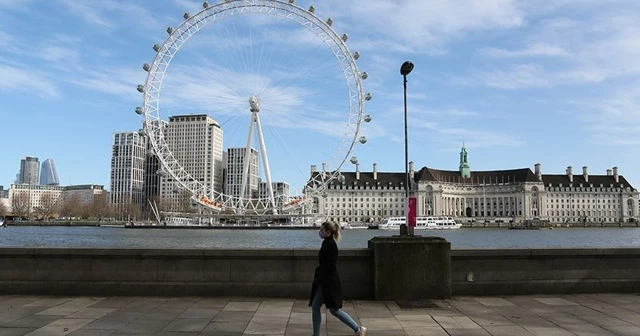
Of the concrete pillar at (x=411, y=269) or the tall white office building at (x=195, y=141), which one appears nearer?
the concrete pillar at (x=411, y=269)

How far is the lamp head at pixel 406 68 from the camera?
17016mm

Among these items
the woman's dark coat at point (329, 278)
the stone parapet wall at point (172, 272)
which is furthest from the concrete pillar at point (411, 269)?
the woman's dark coat at point (329, 278)

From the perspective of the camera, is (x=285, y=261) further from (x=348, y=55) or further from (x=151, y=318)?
(x=348, y=55)

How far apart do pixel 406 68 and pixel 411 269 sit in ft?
19.8

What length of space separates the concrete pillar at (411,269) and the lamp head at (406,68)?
5.28 metres

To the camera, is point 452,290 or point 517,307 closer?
point 517,307

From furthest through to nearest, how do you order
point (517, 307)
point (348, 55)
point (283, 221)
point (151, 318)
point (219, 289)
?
point (283, 221) < point (348, 55) < point (219, 289) < point (517, 307) < point (151, 318)

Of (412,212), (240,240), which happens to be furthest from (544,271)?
(240,240)

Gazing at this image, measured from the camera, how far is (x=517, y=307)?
13.7 m

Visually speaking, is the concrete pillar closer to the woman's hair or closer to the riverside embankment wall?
the riverside embankment wall

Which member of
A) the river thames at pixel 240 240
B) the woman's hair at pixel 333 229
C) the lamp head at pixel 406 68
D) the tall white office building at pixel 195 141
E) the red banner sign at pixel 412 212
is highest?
the tall white office building at pixel 195 141

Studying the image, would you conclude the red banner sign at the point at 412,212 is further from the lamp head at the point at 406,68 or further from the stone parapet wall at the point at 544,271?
the lamp head at the point at 406,68

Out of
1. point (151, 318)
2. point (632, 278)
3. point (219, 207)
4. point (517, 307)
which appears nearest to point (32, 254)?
point (151, 318)

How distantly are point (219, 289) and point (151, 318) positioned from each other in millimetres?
2912
